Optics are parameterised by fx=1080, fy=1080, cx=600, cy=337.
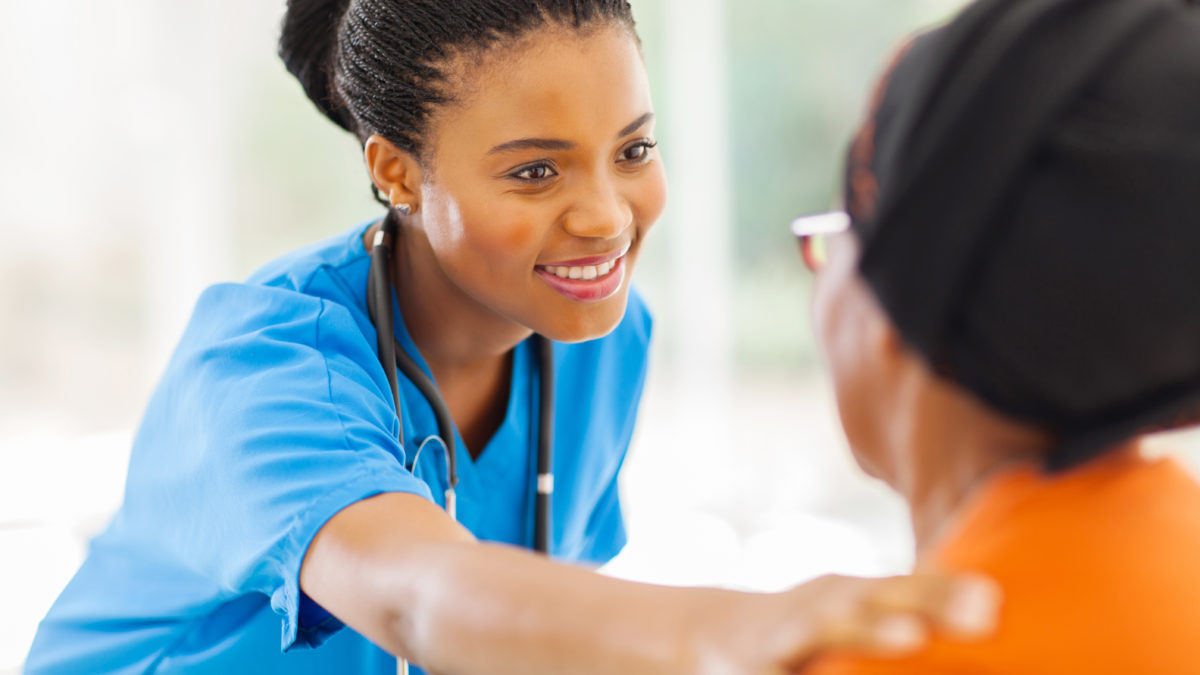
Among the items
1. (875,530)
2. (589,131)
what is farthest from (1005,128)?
(875,530)

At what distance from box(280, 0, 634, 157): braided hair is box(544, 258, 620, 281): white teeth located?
209 millimetres

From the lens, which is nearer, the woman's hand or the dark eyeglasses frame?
the woman's hand

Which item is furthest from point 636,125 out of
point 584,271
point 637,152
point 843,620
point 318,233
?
point 318,233

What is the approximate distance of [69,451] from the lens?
10.4 ft

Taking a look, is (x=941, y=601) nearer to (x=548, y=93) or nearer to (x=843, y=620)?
(x=843, y=620)

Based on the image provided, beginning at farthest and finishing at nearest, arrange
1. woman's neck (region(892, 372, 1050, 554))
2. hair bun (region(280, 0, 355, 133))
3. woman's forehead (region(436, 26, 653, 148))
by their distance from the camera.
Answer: hair bun (region(280, 0, 355, 133)) → woman's forehead (region(436, 26, 653, 148)) → woman's neck (region(892, 372, 1050, 554))

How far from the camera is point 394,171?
1276 mm

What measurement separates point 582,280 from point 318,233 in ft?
8.29

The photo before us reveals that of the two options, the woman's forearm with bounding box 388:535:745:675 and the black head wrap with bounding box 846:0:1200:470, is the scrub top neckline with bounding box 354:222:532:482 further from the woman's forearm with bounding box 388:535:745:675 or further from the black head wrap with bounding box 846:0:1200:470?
the black head wrap with bounding box 846:0:1200:470

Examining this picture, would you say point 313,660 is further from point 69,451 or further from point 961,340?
point 69,451

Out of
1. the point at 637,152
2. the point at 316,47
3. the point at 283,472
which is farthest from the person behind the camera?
the point at 316,47

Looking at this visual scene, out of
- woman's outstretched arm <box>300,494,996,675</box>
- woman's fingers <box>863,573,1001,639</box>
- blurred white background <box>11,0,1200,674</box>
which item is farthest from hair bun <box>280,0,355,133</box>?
blurred white background <box>11,0,1200,674</box>

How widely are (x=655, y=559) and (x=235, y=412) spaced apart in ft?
7.71

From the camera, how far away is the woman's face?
1148mm
